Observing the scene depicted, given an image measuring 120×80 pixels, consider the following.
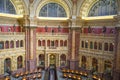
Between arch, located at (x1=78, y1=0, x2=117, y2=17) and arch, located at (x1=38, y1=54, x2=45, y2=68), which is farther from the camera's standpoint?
arch, located at (x1=38, y1=54, x2=45, y2=68)

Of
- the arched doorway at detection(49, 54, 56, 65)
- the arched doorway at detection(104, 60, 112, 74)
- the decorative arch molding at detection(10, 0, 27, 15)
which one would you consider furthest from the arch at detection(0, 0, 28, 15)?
the arched doorway at detection(104, 60, 112, 74)

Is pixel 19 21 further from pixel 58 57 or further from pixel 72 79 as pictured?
pixel 72 79

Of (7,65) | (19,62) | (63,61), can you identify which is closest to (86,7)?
(63,61)

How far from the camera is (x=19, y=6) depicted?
38.4 meters

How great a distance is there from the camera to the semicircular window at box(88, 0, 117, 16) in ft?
111

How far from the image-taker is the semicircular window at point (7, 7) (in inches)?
1420

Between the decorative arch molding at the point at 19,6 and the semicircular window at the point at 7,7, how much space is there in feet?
2.82

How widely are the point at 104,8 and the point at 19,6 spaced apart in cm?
2039

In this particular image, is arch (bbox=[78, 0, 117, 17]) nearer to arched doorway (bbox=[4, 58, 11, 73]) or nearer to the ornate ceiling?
the ornate ceiling

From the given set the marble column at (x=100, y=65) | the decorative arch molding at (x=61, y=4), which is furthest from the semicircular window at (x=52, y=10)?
the marble column at (x=100, y=65)

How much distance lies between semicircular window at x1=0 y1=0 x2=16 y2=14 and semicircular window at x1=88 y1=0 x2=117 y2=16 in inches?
762

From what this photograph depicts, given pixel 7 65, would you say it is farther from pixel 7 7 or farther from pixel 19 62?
pixel 7 7

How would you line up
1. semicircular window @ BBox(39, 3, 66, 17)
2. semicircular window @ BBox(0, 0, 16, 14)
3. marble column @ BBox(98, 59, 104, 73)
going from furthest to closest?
semicircular window @ BBox(39, 3, 66, 17) < semicircular window @ BBox(0, 0, 16, 14) < marble column @ BBox(98, 59, 104, 73)

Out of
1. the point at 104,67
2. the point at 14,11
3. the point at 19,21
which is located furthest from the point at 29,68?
the point at 104,67
